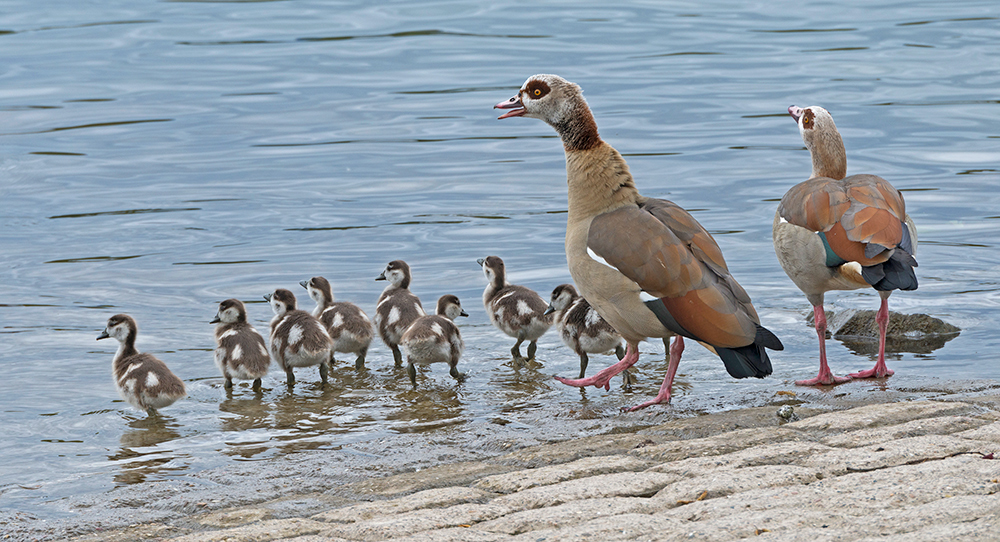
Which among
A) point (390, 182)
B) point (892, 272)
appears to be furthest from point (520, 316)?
point (390, 182)

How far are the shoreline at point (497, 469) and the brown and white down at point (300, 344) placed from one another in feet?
6.62

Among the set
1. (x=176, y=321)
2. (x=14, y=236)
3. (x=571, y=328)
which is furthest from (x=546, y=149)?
(x=571, y=328)

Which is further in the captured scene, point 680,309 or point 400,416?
point 400,416

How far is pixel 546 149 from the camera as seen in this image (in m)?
22.5

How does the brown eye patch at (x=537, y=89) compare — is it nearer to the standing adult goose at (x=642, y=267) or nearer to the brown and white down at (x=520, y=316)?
the standing adult goose at (x=642, y=267)

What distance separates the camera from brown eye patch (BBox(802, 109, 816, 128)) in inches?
386

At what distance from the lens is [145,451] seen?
783 cm

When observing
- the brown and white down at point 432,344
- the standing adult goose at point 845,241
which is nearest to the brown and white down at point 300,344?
the brown and white down at point 432,344

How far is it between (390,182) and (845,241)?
39.3ft

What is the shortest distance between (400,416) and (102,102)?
68.2 feet

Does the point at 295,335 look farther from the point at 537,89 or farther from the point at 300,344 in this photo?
the point at 537,89

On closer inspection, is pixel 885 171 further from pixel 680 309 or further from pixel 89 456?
pixel 89 456

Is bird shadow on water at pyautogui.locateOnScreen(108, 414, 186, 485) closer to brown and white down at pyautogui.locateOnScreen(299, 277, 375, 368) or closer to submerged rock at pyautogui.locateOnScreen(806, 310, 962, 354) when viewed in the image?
brown and white down at pyautogui.locateOnScreen(299, 277, 375, 368)

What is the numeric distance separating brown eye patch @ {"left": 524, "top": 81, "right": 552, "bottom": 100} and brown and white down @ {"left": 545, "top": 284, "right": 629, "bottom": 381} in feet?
5.50
